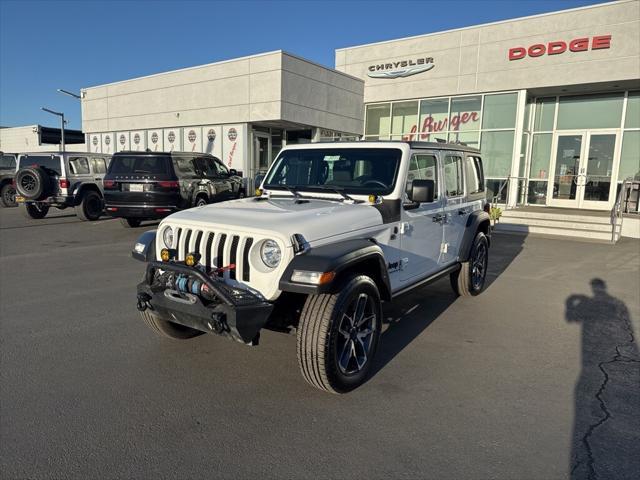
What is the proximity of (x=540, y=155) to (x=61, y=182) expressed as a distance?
15793 millimetres

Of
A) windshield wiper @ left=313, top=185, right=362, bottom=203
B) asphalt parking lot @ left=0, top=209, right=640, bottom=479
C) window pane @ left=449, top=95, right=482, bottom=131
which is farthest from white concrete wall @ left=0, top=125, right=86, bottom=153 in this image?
windshield wiper @ left=313, top=185, right=362, bottom=203

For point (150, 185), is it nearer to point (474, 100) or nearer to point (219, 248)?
point (219, 248)

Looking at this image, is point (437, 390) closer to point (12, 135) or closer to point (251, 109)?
point (251, 109)

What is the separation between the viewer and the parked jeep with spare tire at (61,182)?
12336 mm

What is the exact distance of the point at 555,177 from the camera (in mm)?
16281

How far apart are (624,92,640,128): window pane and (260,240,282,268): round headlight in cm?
1603

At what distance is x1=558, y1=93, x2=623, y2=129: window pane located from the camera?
49.6ft

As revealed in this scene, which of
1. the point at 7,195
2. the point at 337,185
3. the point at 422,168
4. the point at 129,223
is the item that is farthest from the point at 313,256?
the point at 7,195

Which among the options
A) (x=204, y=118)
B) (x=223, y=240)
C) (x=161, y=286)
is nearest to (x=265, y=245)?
(x=223, y=240)

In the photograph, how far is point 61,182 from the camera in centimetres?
1252

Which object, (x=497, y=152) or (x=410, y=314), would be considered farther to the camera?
(x=497, y=152)

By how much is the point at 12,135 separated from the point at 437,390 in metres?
55.7

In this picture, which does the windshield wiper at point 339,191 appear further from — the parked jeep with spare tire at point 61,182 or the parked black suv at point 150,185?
the parked jeep with spare tire at point 61,182

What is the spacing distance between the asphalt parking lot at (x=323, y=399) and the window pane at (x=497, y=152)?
11.5 m
